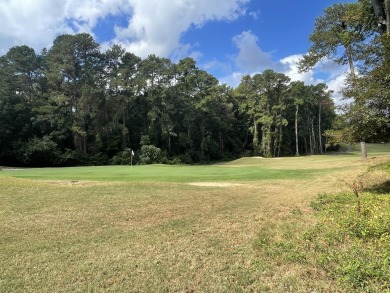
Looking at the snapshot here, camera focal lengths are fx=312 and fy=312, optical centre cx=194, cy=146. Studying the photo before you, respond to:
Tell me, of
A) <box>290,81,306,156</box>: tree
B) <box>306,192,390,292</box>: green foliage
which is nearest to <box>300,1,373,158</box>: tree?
<box>306,192,390,292</box>: green foliage

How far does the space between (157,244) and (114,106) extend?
35817 millimetres

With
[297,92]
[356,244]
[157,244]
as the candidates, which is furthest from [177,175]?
[297,92]

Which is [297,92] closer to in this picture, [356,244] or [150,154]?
[150,154]

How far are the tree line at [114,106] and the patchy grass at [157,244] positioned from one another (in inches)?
1147

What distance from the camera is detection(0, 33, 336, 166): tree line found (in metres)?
36.8

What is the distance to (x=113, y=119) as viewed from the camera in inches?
1560

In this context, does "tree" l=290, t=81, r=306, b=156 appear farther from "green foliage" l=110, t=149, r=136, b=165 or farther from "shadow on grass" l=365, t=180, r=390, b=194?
"shadow on grass" l=365, t=180, r=390, b=194

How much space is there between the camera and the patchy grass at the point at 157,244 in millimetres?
4070

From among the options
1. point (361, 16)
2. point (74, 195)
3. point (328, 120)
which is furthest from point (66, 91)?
point (328, 120)

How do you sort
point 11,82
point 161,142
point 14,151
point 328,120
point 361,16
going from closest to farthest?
point 361,16, point 14,151, point 11,82, point 161,142, point 328,120

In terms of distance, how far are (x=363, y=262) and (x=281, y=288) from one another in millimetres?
1301

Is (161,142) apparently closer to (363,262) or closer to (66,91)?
(66,91)

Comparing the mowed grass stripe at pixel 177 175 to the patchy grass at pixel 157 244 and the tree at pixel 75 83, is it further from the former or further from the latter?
the tree at pixel 75 83

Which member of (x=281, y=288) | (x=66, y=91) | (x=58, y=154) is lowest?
(x=281, y=288)
